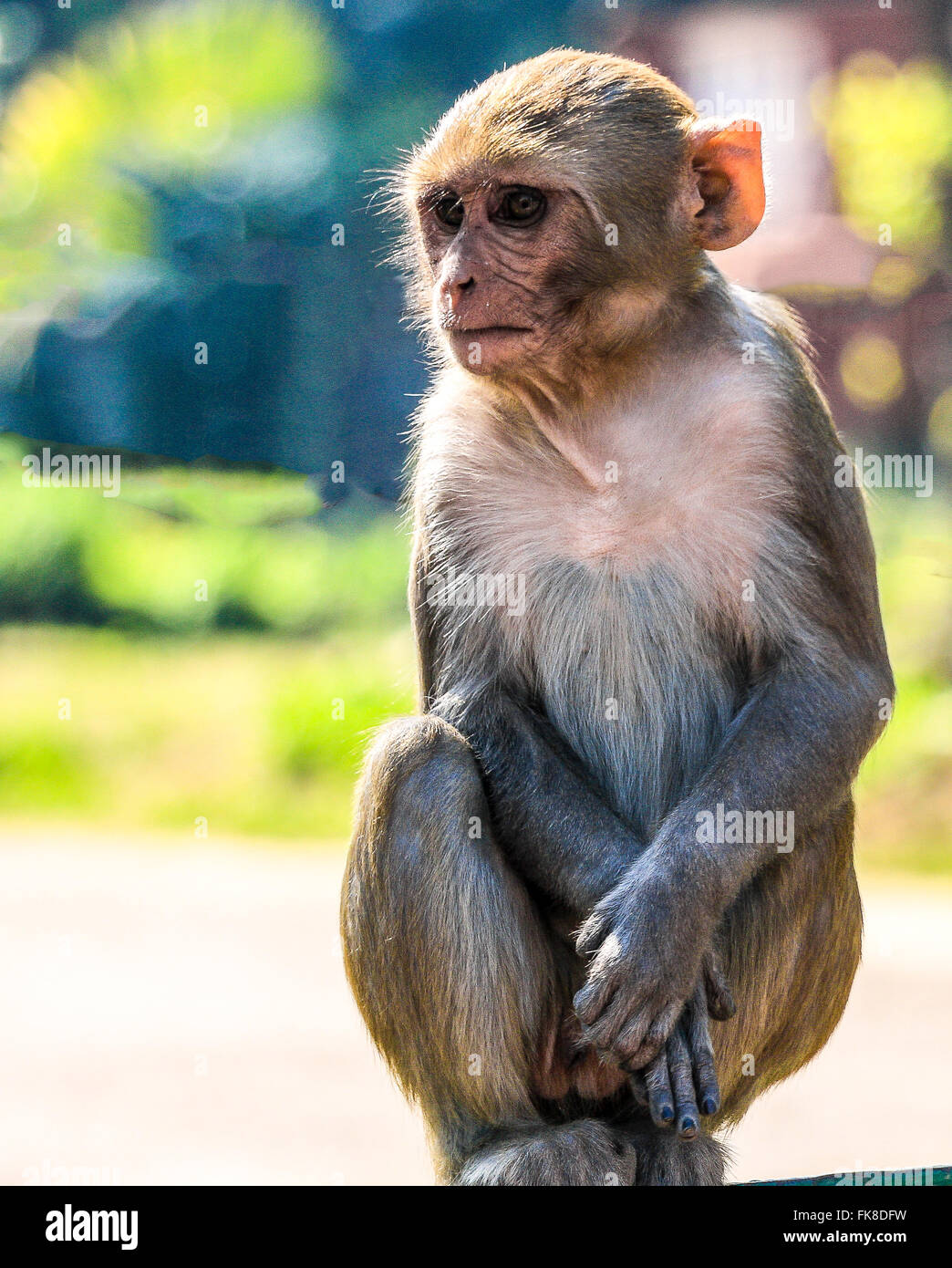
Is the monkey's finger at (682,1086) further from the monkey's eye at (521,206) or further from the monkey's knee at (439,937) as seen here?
the monkey's eye at (521,206)

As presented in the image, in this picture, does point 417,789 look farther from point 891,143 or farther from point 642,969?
point 891,143

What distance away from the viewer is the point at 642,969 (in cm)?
461

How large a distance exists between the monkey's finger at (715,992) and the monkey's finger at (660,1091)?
268 millimetres

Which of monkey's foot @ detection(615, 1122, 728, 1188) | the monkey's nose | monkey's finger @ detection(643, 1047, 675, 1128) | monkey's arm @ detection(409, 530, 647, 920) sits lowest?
monkey's foot @ detection(615, 1122, 728, 1188)

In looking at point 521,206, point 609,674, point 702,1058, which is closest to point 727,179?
point 521,206

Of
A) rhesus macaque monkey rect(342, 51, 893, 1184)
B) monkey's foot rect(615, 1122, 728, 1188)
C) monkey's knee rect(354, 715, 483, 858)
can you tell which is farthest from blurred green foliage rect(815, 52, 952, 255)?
monkey's foot rect(615, 1122, 728, 1188)

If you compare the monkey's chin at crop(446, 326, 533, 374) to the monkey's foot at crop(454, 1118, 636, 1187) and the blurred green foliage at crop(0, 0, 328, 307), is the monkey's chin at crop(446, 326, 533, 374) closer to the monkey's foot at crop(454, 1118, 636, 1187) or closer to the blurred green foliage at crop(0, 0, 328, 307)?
the monkey's foot at crop(454, 1118, 636, 1187)

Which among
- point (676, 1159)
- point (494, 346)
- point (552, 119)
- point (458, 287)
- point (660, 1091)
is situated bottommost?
point (676, 1159)

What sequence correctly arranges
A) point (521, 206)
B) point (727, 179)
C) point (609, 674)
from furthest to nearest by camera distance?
point (609, 674), point (727, 179), point (521, 206)

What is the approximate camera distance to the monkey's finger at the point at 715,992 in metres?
4.80

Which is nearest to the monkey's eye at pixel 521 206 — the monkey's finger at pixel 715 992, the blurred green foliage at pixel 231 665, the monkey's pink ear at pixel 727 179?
the monkey's pink ear at pixel 727 179

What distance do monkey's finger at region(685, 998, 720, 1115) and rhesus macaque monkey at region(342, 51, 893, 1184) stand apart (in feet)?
0.04

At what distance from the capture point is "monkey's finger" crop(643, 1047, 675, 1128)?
14.7 feet

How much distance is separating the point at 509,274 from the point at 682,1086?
2326 millimetres
